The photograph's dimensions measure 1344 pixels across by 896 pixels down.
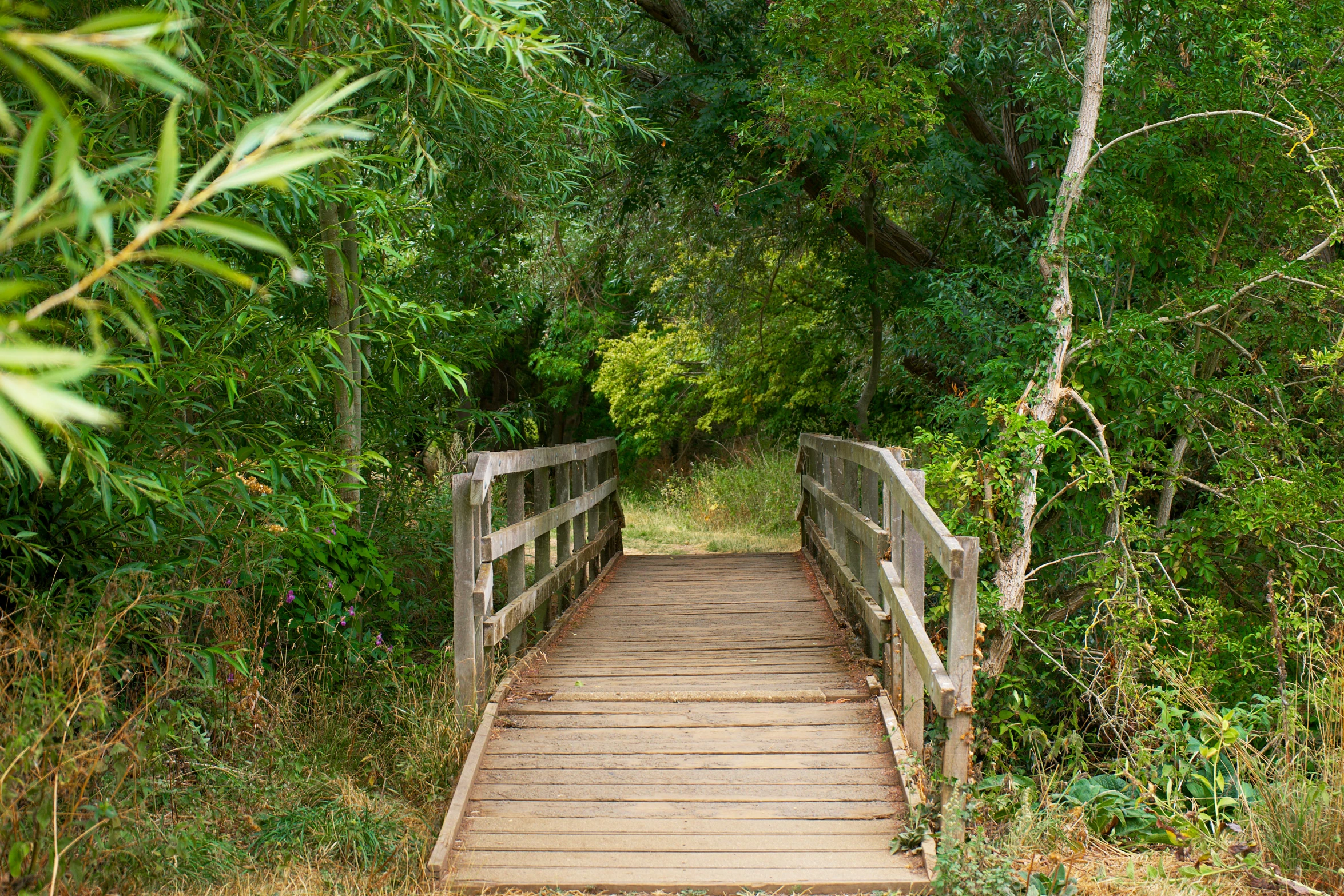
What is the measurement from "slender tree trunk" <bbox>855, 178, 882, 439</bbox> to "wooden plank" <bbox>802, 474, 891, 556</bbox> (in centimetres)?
236

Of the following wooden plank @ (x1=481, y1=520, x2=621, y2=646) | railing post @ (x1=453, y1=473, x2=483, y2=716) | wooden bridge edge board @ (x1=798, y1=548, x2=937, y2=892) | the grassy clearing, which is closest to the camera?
wooden bridge edge board @ (x1=798, y1=548, x2=937, y2=892)

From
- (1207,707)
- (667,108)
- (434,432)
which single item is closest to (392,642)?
(434,432)

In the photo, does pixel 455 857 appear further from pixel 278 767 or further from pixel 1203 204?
pixel 1203 204

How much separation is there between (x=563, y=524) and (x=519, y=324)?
345cm

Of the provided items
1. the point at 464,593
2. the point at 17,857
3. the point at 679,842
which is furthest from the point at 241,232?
the point at 464,593

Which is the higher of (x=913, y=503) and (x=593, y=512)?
(x=913, y=503)

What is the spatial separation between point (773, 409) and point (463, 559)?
10235 millimetres

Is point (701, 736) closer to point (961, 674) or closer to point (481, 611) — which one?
point (481, 611)

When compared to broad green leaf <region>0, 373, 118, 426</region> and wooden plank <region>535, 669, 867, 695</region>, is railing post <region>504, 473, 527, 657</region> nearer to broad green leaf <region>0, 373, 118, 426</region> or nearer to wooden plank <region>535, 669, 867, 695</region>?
wooden plank <region>535, 669, 867, 695</region>

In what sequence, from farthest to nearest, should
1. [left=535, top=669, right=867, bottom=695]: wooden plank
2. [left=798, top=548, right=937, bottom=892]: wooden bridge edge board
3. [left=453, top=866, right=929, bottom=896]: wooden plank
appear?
1. [left=535, top=669, right=867, bottom=695]: wooden plank
2. [left=798, top=548, right=937, bottom=892]: wooden bridge edge board
3. [left=453, top=866, right=929, bottom=896]: wooden plank

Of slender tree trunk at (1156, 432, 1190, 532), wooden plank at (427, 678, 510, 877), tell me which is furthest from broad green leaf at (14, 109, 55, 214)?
slender tree trunk at (1156, 432, 1190, 532)

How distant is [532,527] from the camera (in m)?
5.41

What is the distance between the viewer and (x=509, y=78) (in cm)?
520

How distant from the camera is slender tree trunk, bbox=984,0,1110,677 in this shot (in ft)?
18.7
